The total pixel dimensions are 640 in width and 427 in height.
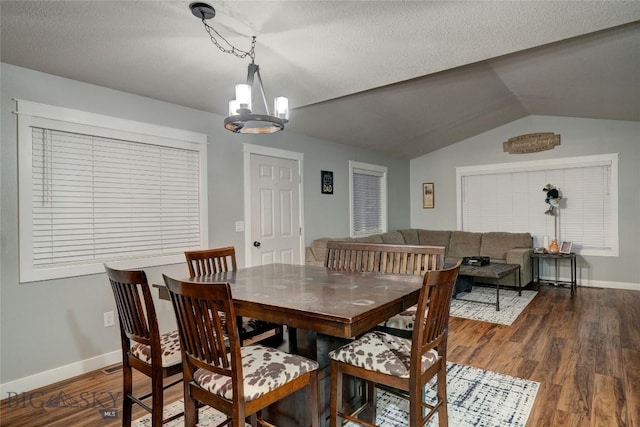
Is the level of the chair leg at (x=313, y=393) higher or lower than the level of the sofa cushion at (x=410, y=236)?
lower

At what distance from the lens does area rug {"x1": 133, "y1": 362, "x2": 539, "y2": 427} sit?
6.93ft

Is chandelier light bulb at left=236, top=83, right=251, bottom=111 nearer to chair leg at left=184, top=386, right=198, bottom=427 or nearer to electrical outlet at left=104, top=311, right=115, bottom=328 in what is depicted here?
chair leg at left=184, top=386, right=198, bottom=427

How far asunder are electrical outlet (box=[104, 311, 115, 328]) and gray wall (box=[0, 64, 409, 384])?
0.04 metres

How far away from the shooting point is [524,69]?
12.5ft

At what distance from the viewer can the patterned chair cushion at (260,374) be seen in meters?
1.45

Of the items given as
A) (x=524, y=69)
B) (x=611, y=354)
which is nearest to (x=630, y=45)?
(x=524, y=69)

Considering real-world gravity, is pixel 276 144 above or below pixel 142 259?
above

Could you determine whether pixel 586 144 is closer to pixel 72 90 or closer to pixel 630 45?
pixel 630 45

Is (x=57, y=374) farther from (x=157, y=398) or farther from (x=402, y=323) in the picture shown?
(x=402, y=323)

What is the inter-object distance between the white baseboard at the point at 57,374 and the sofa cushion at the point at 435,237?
524cm

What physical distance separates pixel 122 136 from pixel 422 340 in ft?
9.46

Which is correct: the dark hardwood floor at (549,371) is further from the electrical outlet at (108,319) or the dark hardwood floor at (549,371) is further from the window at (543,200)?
the window at (543,200)

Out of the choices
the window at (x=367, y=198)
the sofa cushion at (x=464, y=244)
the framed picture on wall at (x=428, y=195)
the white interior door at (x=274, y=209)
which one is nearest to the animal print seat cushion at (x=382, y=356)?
the white interior door at (x=274, y=209)

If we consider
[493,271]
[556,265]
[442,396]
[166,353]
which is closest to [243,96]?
[166,353]
